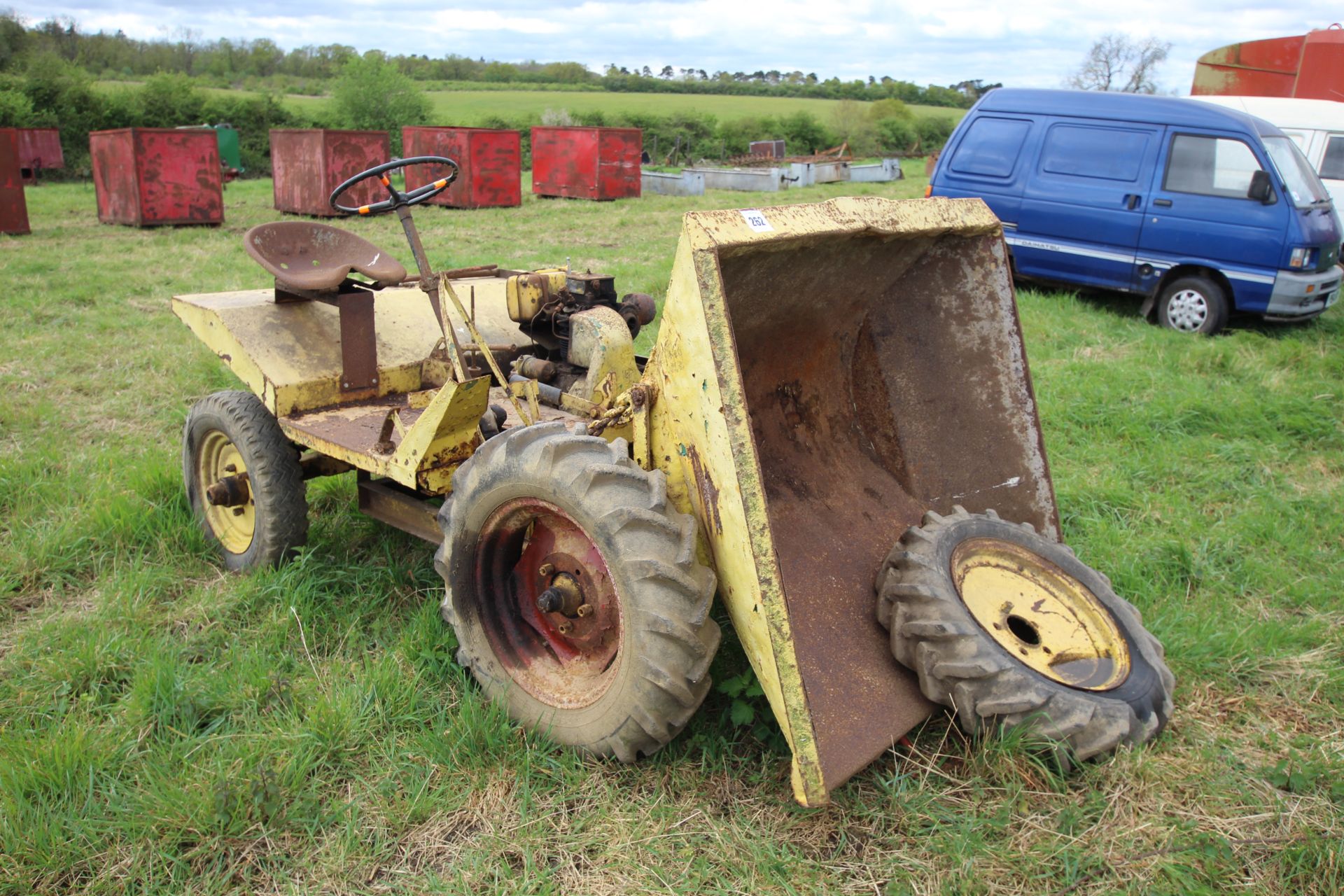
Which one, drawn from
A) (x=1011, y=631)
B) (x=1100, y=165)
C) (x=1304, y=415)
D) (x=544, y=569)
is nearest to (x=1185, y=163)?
Result: (x=1100, y=165)

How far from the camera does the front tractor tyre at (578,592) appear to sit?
2.37 meters

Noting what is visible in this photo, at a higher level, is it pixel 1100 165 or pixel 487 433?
Result: pixel 1100 165

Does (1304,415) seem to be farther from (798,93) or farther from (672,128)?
(798,93)

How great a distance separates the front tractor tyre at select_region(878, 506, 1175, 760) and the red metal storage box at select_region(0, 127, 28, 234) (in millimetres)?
13362

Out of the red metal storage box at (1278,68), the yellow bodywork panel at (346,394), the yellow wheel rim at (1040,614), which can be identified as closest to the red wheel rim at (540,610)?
the yellow bodywork panel at (346,394)

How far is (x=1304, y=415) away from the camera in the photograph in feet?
18.7

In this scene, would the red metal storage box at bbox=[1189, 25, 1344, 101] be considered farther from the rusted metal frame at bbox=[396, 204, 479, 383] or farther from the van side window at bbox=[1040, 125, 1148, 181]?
the rusted metal frame at bbox=[396, 204, 479, 383]

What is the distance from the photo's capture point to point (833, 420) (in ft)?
10.9

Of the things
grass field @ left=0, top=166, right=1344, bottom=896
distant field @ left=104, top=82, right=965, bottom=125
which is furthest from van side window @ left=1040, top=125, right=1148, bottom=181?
distant field @ left=104, top=82, right=965, bottom=125

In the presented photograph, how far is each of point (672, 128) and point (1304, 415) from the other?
28428 mm

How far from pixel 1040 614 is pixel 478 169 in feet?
50.5

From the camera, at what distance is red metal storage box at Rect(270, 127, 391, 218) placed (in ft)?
49.7

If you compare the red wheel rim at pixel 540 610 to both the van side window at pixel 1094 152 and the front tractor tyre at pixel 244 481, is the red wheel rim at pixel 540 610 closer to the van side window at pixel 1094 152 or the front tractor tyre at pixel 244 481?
the front tractor tyre at pixel 244 481

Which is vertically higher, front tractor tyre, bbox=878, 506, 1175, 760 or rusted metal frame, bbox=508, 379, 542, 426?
rusted metal frame, bbox=508, 379, 542, 426
